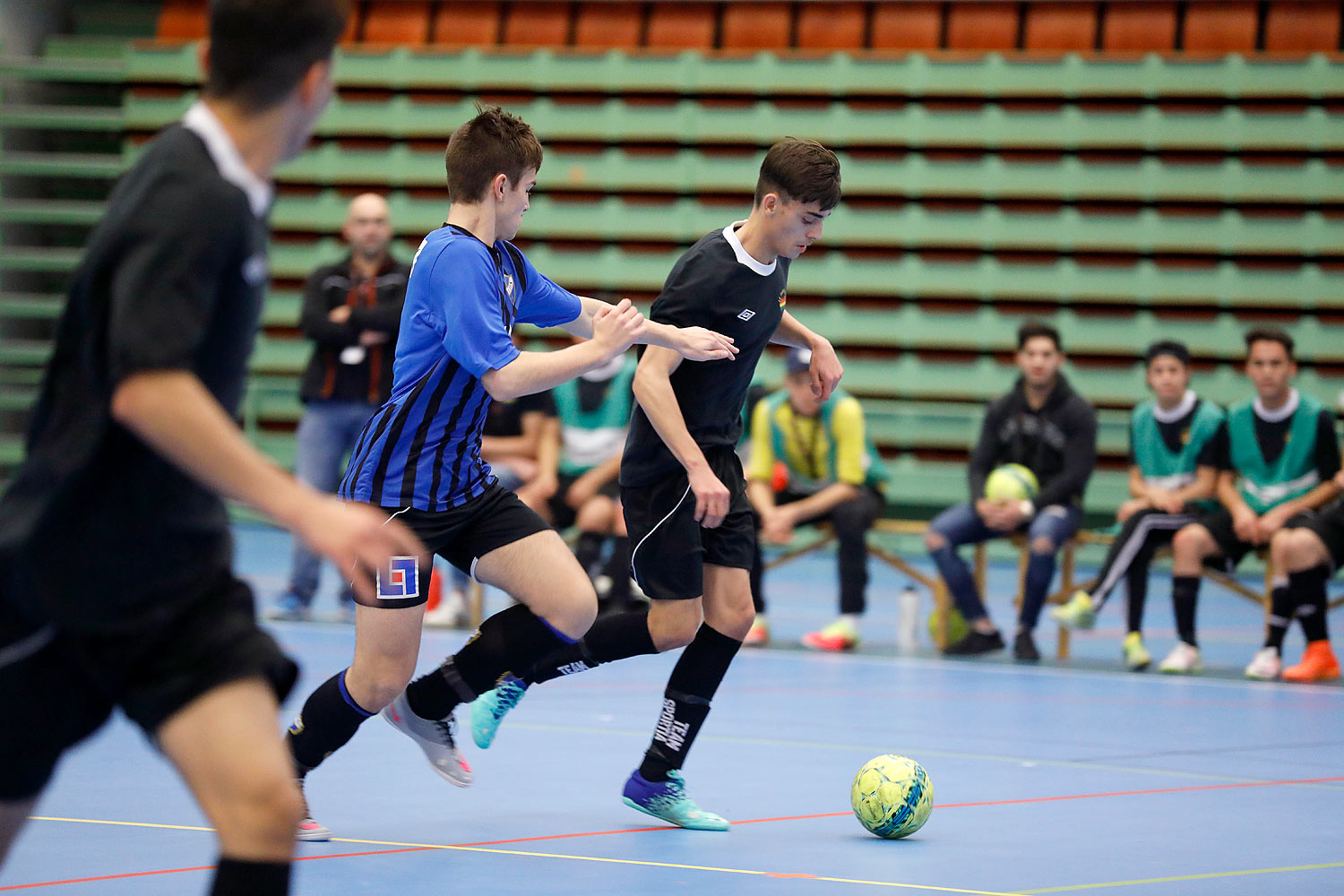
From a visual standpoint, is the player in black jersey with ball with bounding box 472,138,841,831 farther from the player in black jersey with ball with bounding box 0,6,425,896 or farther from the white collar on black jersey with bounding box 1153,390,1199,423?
the white collar on black jersey with bounding box 1153,390,1199,423

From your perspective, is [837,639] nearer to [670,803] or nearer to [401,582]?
[670,803]

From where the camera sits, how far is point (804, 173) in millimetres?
3969

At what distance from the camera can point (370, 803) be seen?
13.9 feet

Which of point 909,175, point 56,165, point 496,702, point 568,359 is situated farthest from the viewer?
point 56,165

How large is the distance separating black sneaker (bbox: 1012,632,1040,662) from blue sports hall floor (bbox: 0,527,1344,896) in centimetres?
26

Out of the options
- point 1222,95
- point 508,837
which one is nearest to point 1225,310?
point 1222,95

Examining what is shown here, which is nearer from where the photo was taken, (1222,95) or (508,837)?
(508,837)

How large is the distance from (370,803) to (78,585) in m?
2.38

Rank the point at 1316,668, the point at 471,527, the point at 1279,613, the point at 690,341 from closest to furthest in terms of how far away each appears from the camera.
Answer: the point at 690,341 < the point at 471,527 < the point at 1316,668 < the point at 1279,613

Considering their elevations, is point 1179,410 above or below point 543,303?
below

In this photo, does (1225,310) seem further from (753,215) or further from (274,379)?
(753,215)

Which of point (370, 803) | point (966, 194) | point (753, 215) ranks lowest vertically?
point (370, 803)

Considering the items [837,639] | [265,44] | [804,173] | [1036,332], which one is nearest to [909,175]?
[1036,332]

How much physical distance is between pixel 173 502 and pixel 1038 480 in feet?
20.7
